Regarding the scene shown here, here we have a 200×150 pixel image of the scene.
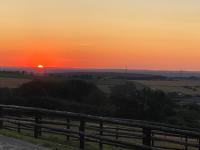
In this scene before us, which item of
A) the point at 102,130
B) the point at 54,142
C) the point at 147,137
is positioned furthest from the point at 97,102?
the point at 147,137

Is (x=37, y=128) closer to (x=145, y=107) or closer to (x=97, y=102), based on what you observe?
(x=145, y=107)

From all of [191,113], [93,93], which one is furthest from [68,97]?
[191,113]

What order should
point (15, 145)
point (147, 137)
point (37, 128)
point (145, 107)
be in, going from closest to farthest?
1. point (147, 137)
2. point (15, 145)
3. point (37, 128)
4. point (145, 107)

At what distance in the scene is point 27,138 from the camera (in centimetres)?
A: 1678

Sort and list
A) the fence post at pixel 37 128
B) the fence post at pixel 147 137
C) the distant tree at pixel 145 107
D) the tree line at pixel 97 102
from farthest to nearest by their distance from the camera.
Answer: the tree line at pixel 97 102
the distant tree at pixel 145 107
the fence post at pixel 37 128
the fence post at pixel 147 137

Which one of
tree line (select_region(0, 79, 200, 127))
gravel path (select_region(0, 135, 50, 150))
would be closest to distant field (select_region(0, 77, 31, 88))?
tree line (select_region(0, 79, 200, 127))

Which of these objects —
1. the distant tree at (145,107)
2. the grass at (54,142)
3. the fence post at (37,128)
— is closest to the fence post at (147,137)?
the grass at (54,142)

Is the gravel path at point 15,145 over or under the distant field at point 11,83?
over

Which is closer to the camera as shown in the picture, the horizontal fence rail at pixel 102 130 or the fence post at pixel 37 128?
the horizontal fence rail at pixel 102 130

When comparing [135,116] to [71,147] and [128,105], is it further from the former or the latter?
[71,147]

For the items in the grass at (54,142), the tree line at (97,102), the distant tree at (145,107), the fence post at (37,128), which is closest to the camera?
the grass at (54,142)

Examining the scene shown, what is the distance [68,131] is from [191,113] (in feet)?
145

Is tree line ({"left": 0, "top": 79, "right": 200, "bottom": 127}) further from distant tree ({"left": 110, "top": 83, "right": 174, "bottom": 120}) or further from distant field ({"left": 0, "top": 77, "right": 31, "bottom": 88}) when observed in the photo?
distant field ({"left": 0, "top": 77, "right": 31, "bottom": 88})

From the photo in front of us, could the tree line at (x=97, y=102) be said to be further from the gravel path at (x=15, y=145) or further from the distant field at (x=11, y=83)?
the gravel path at (x=15, y=145)
